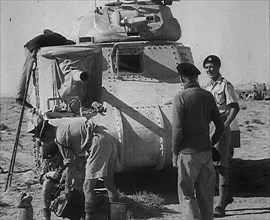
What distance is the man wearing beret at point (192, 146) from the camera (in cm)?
583

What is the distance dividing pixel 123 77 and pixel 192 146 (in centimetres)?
414

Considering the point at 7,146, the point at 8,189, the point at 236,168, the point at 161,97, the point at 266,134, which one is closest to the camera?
the point at 161,97

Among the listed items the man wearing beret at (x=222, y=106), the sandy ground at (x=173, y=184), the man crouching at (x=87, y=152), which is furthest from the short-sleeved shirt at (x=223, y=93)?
the man crouching at (x=87, y=152)

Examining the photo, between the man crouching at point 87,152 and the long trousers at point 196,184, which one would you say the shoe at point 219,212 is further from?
the long trousers at point 196,184

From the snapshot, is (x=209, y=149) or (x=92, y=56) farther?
(x=92, y=56)

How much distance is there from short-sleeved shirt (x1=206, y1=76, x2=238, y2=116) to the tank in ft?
3.58

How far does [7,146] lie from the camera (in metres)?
16.3

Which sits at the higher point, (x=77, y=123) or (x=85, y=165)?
(x=77, y=123)

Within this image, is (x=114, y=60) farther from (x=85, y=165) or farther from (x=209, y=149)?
(x=209, y=149)

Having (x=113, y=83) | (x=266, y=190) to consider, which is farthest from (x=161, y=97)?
(x=266, y=190)

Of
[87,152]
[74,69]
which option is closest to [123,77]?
[74,69]

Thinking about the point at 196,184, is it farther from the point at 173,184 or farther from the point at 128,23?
the point at 128,23

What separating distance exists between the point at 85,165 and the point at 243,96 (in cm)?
3007

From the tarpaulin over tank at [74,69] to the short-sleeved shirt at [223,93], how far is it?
245 centimetres
